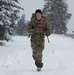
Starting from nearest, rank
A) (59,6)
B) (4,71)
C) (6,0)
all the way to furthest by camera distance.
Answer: (4,71) → (6,0) → (59,6)

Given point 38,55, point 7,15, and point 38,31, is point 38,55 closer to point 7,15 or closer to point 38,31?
point 38,31

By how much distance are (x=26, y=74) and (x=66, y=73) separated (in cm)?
123

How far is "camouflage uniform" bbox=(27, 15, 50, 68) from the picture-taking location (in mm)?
12031

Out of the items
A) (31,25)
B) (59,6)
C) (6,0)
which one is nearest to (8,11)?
(6,0)

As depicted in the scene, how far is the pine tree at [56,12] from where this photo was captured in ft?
272

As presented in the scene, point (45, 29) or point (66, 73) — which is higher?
point (45, 29)

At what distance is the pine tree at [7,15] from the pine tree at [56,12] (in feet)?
175

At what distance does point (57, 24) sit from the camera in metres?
84.8

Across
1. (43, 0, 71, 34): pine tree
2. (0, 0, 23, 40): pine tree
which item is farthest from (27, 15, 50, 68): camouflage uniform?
(43, 0, 71, 34): pine tree

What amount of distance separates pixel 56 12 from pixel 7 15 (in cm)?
5662

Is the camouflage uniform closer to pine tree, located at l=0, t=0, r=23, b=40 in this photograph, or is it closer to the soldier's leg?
the soldier's leg

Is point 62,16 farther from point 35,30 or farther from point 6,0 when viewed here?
point 35,30

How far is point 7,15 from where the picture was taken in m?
27.6

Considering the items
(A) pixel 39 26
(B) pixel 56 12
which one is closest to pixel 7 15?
(A) pixel 39 26
